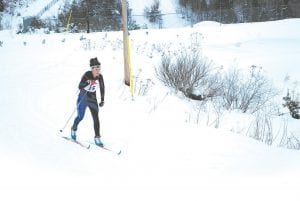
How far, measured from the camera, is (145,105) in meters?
12.4

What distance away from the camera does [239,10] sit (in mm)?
37094

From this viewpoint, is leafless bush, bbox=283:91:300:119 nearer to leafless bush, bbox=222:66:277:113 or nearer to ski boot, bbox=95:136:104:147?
leafless bush, bbox=222:66:277:113

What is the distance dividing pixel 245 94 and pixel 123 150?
881 cm

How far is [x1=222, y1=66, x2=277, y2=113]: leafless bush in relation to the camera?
1581cm

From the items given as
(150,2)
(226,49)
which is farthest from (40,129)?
(150,2)

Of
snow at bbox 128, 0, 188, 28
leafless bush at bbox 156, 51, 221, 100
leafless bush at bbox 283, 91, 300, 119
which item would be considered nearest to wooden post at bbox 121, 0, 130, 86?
leafless bush at bbox 156, 51, 221, 100

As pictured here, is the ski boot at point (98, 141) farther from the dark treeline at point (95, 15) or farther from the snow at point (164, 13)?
the snow at point (164, 13)

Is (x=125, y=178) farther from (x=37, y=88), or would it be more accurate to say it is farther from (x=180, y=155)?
(x=37, y=88)

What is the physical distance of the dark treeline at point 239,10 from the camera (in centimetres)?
3541

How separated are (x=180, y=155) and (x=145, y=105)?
4.08 metres

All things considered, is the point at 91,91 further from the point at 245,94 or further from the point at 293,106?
the point at 293,106

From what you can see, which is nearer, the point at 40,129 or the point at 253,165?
the point at 253,165

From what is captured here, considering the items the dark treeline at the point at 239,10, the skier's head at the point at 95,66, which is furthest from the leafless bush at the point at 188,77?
the dark treeline at the point at 239,10

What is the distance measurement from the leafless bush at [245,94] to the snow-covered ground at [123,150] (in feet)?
4.79
